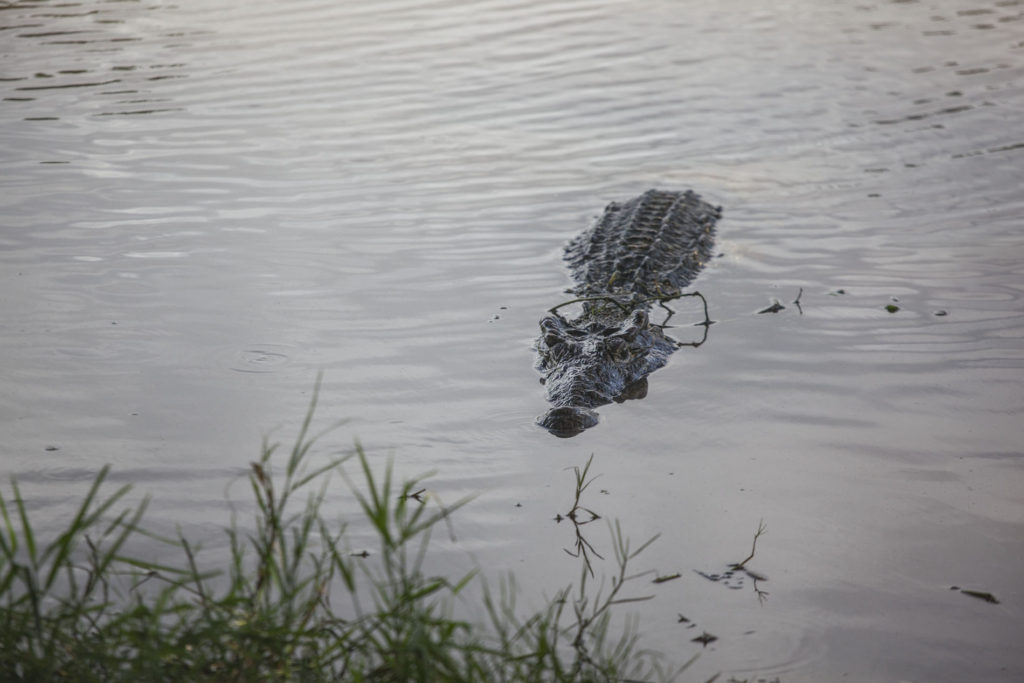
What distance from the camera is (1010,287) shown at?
7.65m

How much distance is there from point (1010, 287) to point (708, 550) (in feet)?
15.0

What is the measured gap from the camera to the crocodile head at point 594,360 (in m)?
6.16

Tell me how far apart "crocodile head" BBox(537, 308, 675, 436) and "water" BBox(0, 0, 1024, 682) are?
18cm

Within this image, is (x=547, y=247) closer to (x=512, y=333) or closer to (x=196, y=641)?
(x=512, y=333)

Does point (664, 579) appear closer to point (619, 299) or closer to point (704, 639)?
point (704, 639)

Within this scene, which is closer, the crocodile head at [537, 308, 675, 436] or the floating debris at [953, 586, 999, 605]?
the floating debris at [953, 586, 999, 605]

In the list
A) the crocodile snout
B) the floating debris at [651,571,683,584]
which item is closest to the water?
the floating debris at [651,571,683,584]

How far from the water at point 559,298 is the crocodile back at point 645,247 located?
25 centimetres

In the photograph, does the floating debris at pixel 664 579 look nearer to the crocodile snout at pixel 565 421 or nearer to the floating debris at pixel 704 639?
the floating debris at pixel 704 639

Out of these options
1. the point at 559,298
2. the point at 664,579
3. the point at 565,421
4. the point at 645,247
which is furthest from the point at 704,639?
the point at 645,247

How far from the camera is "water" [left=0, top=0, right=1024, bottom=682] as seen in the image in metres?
4.43

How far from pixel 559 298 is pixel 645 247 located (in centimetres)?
111

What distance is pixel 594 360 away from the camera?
21.4 feet

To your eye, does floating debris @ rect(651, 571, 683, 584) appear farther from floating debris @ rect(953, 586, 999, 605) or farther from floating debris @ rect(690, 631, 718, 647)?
floating debris @ rect(953, 586, 999, 605)
